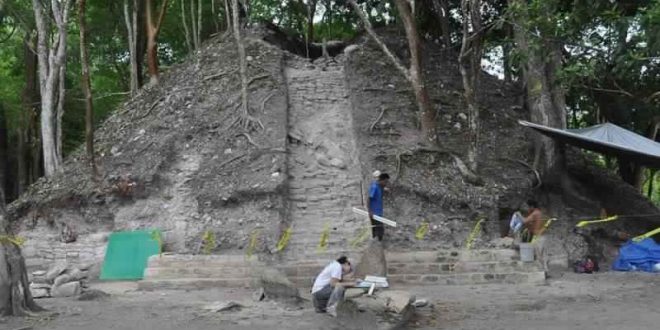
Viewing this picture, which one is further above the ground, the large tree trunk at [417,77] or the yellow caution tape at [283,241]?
the large tree trunk at [417,77]

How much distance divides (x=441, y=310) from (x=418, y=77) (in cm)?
610

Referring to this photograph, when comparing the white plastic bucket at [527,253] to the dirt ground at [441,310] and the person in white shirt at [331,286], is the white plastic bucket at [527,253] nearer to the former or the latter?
the dirt ground at [441,310]

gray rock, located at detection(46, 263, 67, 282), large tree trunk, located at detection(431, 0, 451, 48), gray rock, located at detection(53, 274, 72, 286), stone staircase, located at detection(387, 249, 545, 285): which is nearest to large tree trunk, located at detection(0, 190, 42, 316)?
gray rock, located at detection(53, 274, 72, 286)

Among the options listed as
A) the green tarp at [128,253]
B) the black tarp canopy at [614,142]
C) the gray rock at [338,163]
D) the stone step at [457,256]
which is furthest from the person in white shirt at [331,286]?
the gray rock at [338,163]

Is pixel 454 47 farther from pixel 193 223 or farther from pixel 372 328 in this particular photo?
pixel 372 328

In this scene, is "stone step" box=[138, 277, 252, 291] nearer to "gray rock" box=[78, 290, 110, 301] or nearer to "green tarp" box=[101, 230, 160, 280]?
"gray rock" box=[78, 290, 110, 301]

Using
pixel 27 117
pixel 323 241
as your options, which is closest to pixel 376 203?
pixel 323 241

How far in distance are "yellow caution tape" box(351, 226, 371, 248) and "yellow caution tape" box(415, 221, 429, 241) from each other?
37.8 inches

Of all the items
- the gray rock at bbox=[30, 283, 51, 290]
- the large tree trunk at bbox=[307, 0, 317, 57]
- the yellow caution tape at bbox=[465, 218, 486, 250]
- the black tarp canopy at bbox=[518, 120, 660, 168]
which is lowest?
the gray rock at bbox=[30, 283, 51, 290]

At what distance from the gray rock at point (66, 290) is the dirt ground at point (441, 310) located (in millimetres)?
363

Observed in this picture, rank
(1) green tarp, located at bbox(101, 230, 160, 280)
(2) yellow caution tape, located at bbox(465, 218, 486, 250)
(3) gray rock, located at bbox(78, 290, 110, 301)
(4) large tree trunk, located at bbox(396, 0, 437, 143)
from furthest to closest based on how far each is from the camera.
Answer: (4) large tree trunk, located at bbox(396, 0, 437, 143) < (2) yellow caution tape, located at bbox(465, 218, 486, 250) < (1) green tarp, located at bbox(101, 230, 160, 280) < (3) gray rock, located at bbox(78, 290, 110, 301)

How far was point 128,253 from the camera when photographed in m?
11.6

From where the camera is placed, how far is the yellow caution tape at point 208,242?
1173 cm

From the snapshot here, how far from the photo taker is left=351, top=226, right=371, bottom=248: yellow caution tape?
37.3ft
